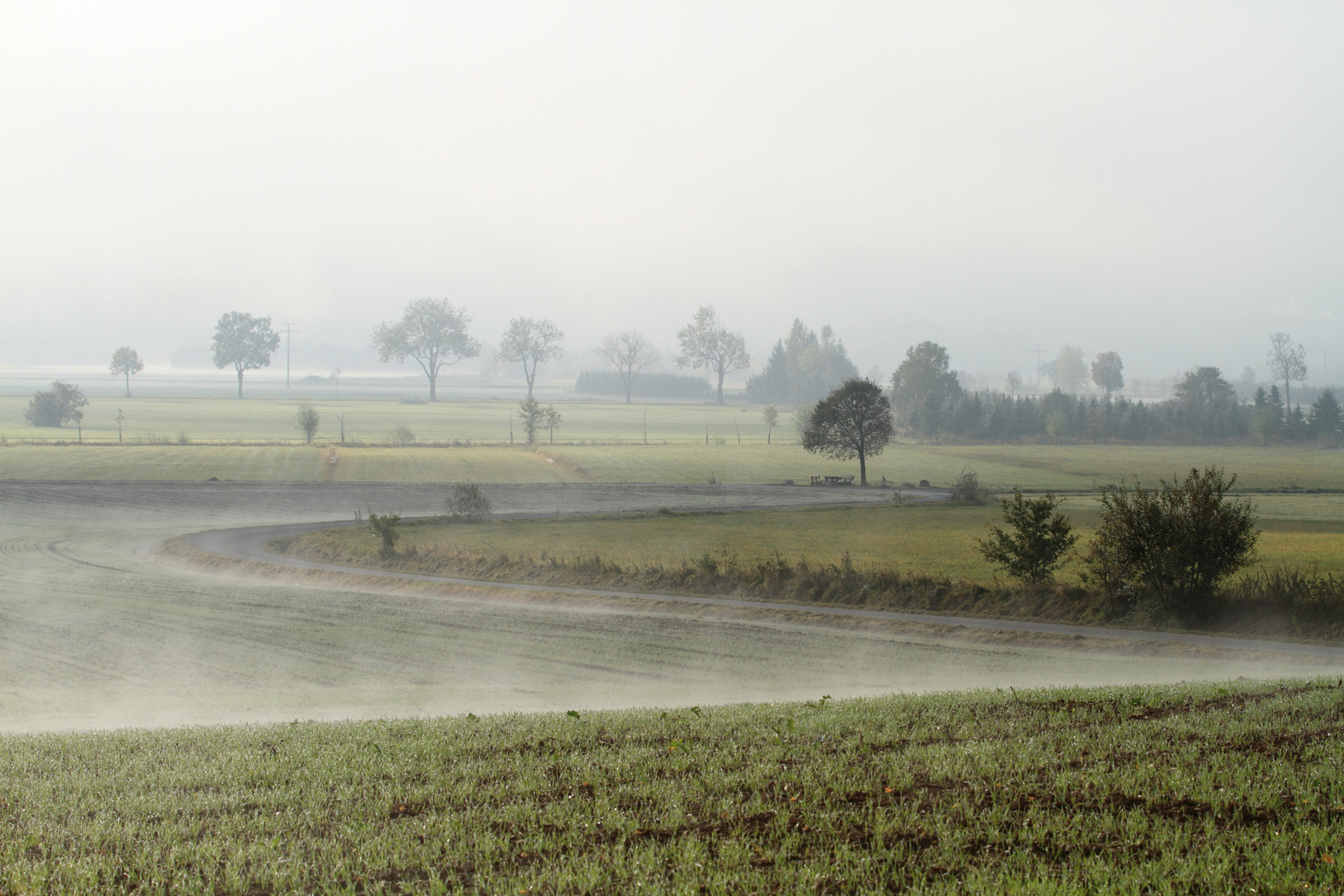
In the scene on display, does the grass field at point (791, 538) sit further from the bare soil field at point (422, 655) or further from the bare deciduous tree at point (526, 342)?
the bare deciduous tree at point (526, 342)

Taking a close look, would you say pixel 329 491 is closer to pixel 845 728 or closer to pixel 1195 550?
pixel 1195 550

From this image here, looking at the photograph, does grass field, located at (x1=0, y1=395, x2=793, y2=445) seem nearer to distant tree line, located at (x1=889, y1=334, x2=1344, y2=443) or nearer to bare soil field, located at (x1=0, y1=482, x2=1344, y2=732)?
distant tree line, located at (x1=889, y1=334, x2=1344, y2=443)

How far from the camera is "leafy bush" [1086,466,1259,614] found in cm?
2269

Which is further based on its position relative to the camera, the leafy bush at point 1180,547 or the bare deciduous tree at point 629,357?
the bare deciduous tree at point 629,357

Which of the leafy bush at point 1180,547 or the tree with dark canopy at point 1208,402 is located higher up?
the tree with dark canopy at point 1208,402

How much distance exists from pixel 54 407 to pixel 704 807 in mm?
115264

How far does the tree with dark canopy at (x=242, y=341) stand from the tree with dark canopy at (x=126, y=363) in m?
12.4

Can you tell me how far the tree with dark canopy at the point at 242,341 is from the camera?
14388 centimetres

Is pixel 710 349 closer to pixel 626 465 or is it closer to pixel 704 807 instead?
pixel 626 465

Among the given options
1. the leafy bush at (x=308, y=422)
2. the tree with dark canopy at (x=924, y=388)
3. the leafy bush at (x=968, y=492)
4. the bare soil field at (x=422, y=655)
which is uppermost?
the tree with dark canopy at (x=924, y=388)

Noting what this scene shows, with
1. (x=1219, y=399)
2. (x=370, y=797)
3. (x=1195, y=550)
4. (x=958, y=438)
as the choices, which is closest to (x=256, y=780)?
(x=370, y=797)

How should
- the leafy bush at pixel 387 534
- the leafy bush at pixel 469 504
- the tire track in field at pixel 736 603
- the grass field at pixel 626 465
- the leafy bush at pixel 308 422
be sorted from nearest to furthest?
the tire track in field at pixel 736 603
the leafy bush at pixel 387 534
the leafy bush at pixel 469 504
the grass field at pixel 626 465
the leafy bush at pixel 308 422

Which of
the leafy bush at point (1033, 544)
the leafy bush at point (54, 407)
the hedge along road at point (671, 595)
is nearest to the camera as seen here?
the hedge along road at point (671, 595)

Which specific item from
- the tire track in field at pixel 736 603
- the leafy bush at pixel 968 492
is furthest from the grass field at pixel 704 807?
the leafy bush at pixel 968 492
